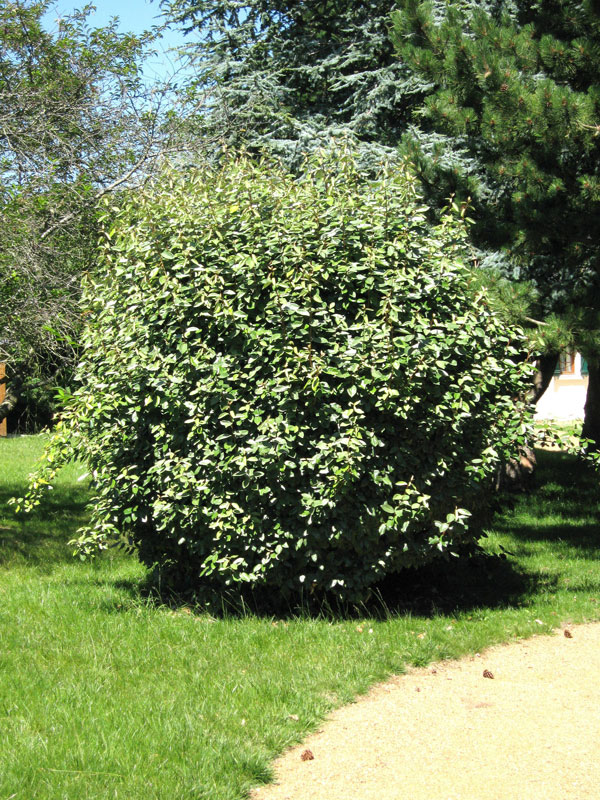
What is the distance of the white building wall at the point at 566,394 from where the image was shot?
2598 cm

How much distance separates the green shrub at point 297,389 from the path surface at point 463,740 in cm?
102

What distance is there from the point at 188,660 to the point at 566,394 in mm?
24618

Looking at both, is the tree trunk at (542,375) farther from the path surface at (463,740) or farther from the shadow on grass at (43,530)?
the path surface at (463,740)

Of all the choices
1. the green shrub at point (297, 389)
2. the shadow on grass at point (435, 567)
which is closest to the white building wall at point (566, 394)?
the shadow on grass at point (435, 567)

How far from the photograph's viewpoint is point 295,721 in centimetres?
402

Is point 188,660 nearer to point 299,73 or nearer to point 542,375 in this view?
point 542,375

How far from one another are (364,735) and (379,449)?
76.6 inches

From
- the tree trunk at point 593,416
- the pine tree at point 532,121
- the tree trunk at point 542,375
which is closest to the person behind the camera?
the pine tree at point 532,121

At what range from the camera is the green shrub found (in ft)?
17.1

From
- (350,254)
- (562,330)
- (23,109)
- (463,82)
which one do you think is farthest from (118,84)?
(562,330)

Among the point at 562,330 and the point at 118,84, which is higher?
the point at 118,84

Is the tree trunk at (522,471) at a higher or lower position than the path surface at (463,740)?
higher

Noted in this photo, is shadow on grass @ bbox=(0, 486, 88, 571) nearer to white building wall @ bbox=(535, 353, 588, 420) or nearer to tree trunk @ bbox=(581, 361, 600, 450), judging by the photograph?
tree trunk @ bbox=(581, 361, 600, 450)

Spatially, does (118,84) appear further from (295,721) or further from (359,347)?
(295,721)
